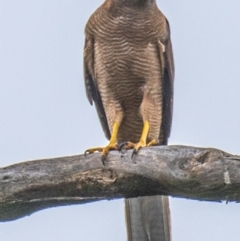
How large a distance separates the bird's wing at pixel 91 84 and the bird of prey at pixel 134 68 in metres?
0.01

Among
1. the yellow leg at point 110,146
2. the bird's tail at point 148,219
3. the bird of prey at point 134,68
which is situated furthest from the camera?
the bird of prey at point 134,68

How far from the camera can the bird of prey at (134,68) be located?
764cm

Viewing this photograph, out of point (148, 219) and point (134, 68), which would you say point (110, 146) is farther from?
point (134, 68)

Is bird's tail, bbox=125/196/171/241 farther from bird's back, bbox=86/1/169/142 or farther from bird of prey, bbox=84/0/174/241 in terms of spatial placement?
bird's back, bbox=86/1/169/142

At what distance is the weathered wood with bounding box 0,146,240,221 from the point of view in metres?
4.84

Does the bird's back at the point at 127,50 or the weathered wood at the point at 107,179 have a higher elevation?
the bird's back at the point at 127,50

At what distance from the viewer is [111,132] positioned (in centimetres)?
797

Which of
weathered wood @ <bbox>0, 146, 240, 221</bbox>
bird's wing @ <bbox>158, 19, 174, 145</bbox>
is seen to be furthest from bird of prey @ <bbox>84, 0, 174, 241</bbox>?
weathered wood @ <bbox>0, 146, 240, 221</bbox>

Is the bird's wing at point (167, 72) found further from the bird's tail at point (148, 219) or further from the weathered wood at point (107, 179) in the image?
the weathered wood at point (107, 179)

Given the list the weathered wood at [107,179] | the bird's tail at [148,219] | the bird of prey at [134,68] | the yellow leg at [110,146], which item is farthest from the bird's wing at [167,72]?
the weathered wood at [107,179]

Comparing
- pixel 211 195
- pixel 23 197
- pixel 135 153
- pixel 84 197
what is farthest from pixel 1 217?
pixel 211 195

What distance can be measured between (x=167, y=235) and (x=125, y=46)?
2.13 metres

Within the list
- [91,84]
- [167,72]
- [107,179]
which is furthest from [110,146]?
[91,84]

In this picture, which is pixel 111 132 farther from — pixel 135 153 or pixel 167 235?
pixel 135 153
